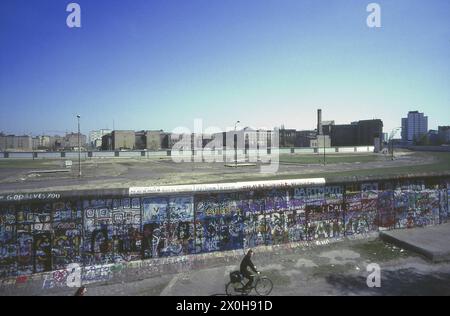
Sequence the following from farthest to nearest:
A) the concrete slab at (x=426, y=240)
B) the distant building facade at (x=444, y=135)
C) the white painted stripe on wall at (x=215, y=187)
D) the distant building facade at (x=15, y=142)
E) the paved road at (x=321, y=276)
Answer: the distant building facade at (x=444, y=135)
the distant building facade at (x=15, y=142)
the concrete slab at (x=426, y=240)
the white painted stripe on wall at (x=215, y=187)
the paved road at (x=321, y=276)

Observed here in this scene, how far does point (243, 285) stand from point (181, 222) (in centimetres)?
366

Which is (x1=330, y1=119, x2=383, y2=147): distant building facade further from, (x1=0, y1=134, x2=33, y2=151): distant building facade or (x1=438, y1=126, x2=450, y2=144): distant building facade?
(x1=0, y1=134, x2=33, y2=151): distant building facade

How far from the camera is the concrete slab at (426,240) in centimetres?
1114

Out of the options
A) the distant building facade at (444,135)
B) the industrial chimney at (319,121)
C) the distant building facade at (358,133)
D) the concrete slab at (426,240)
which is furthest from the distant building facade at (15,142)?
the distant building facade at (444,135)

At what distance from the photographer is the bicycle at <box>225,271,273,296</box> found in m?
8.66

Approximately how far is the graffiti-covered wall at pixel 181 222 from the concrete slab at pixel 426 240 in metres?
0.81

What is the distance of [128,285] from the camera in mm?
9531

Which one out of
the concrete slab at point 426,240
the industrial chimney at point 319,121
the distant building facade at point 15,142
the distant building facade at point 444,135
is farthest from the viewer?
the distant building facade at point 444,135

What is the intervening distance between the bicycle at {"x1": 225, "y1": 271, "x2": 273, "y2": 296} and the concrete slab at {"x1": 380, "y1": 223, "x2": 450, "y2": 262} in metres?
6.89

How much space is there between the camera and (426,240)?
12.9m

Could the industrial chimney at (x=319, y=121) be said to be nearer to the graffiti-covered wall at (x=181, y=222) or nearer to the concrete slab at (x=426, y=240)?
the concrete slab at (x=426, y=240)

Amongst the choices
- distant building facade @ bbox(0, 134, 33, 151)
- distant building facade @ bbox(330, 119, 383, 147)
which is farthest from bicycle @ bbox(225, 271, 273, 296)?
distant building facade @ bbox(0, 134, 33, 151)

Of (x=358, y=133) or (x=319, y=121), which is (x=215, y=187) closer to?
(x=319, y=121)

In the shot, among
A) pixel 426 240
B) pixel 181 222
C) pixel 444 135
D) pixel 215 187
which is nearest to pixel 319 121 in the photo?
pixel 444 135
